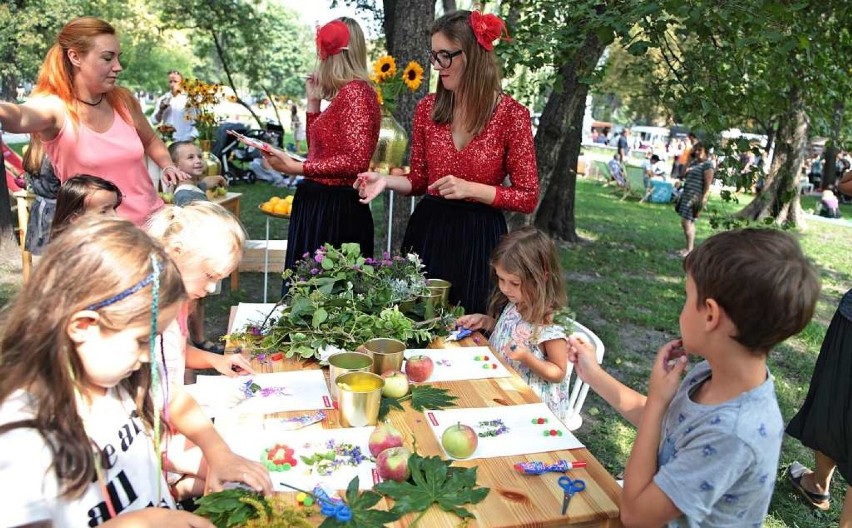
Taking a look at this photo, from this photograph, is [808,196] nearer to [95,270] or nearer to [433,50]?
[433,50]

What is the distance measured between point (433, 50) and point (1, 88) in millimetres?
32998

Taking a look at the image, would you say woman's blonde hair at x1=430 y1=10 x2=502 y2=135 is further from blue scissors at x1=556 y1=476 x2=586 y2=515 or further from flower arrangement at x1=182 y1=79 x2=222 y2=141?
flower arrangement at x1=182 y1=79 x2=222 y2=141

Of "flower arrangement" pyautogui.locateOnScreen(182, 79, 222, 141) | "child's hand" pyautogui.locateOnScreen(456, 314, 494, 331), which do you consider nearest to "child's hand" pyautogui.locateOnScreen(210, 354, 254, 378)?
"child's hand" pyautogui.locateOnScreen(456, 314, 494, 331)

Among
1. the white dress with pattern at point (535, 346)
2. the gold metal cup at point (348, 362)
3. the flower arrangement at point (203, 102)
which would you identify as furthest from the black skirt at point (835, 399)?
the flower arrangement at point (203, 102)

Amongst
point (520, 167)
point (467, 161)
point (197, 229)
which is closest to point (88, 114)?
point (197, 229)

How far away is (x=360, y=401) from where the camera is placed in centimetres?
166

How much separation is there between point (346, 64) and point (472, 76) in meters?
0.76

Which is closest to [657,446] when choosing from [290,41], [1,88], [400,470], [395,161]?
[400,470]

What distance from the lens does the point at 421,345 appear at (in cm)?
237

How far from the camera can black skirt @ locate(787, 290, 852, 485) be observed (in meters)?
2.63

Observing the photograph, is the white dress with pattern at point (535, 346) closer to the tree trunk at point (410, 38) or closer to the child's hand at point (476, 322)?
the child's hand at point (476, 322)

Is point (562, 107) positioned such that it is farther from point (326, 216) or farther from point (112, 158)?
point (112, 158)

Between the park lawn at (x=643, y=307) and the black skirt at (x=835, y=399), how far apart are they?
51 cm

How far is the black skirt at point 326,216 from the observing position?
127 inches
